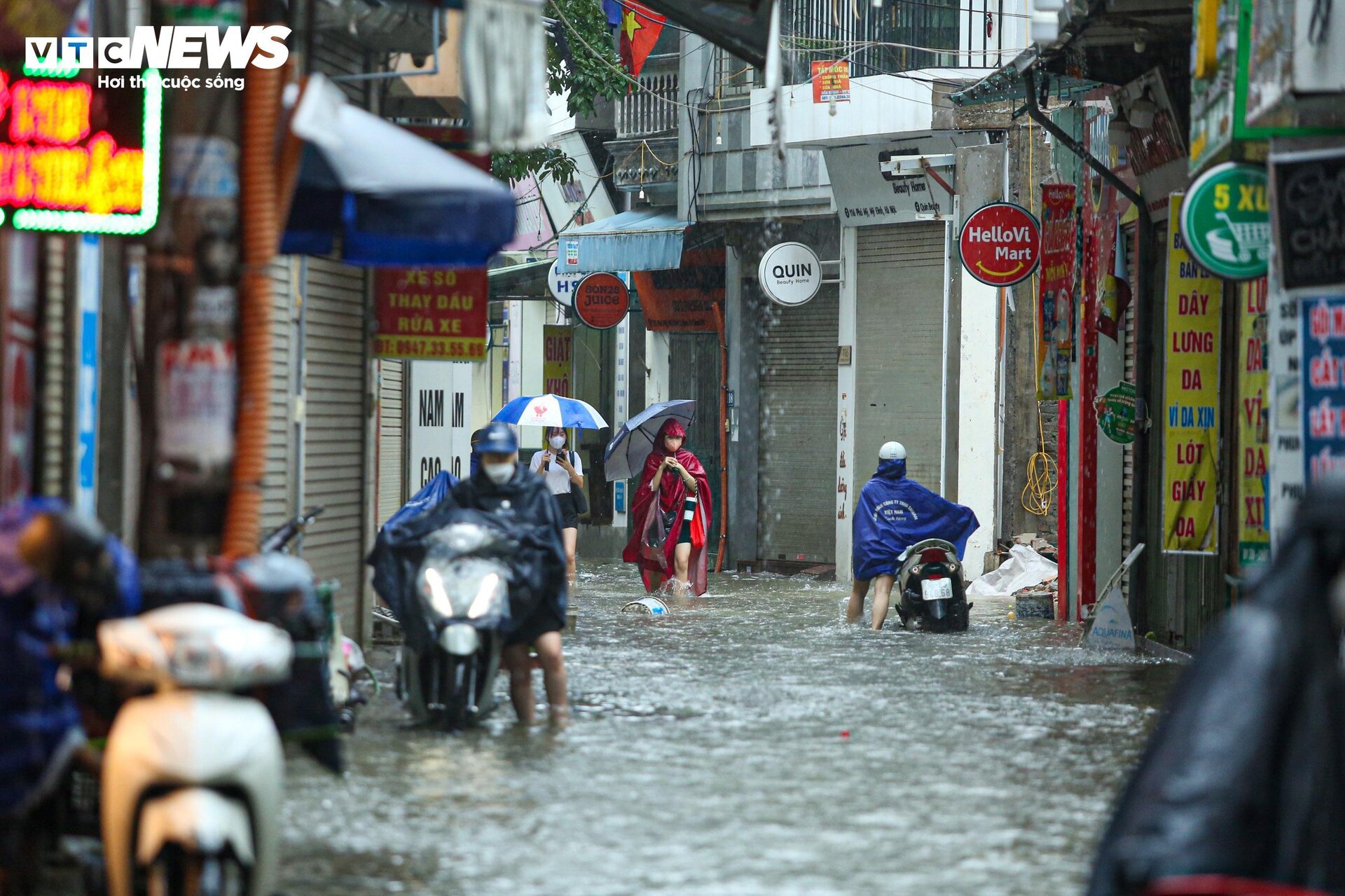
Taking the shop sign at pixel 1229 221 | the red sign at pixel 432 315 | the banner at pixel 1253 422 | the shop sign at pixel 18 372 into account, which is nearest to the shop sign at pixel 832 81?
the red sign at pixel 432 315

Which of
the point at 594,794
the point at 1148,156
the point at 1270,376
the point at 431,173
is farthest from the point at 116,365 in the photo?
→ the point at 1148,156

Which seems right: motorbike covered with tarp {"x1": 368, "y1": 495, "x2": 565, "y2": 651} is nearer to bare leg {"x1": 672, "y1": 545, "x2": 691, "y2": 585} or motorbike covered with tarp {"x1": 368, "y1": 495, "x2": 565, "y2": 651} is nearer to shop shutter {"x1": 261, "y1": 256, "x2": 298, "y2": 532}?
shop shutter {"x1": 261, "y1": 256, "x2": 298, "y2": 532}

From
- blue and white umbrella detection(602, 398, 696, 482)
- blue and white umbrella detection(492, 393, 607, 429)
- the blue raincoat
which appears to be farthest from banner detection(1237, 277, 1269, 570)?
blue and white umbrella detection(602, 398, 696, 482)

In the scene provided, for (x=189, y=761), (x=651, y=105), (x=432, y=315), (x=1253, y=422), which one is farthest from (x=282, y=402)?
(x=651, y=105)

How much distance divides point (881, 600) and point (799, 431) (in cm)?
914

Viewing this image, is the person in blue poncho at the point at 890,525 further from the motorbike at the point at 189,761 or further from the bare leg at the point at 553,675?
the motorbike at the point at 189,761

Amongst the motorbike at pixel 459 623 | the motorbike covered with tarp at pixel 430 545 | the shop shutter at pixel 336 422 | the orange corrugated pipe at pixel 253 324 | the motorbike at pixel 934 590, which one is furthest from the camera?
the motorbike at pixel 934 590

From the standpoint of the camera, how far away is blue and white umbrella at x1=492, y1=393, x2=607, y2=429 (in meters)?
19.5

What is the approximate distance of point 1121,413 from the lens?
15.2 meters

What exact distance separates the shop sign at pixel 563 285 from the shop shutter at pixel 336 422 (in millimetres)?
14451

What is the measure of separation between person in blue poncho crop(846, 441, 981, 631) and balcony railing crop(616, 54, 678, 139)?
1266 cm

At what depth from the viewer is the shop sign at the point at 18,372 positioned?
6.41 m

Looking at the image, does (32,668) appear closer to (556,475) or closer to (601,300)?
(556,475)

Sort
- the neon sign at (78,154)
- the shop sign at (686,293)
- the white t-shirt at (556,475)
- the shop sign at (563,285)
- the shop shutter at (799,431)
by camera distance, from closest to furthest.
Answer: the neon sign at (78,154), the white t-shirt at (556,475), the shop shutter at (799,431), the shop sign at (686,293), the shop sign at (563,285)
